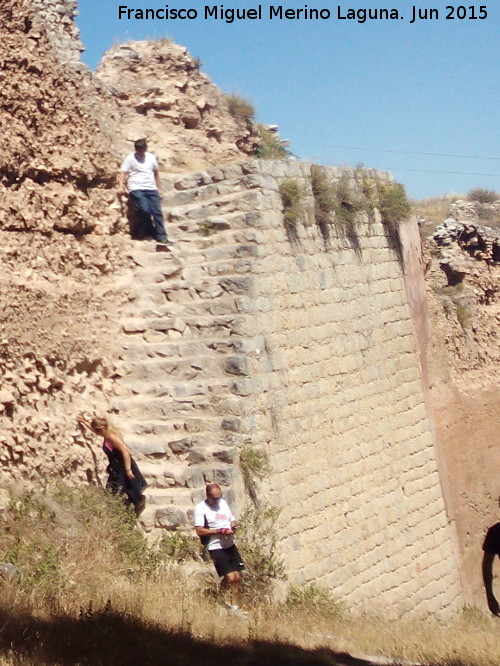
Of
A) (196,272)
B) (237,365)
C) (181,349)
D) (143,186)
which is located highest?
(143,186)

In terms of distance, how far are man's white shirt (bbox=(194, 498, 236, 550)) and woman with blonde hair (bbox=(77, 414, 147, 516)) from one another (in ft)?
2.29

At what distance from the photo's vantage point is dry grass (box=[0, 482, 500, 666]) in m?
5.87

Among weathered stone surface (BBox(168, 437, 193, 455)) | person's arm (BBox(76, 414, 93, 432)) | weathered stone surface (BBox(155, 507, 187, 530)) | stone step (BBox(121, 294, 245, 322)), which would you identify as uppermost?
stone step (BBox(121, 294, 245, 322))

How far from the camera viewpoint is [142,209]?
10.3 meters

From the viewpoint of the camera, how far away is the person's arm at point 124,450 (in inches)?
336

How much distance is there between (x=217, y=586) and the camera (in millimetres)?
8148

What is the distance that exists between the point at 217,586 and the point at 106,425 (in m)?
1.74

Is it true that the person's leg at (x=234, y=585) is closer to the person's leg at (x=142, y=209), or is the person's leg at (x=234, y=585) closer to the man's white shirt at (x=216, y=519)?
the man's white shirt at (x=216, y=519)

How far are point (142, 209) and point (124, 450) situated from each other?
289cm

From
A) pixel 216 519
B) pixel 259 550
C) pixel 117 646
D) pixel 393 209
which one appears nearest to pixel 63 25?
pixel 393 209

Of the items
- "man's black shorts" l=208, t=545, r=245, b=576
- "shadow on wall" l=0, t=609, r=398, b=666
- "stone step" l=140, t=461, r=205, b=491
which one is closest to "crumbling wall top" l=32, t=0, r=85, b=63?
"stone step" l=140, t=461, r=205, b=491

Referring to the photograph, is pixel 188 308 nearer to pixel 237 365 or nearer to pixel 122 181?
Answer: pixel 237 365

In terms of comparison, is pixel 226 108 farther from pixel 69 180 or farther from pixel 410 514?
pixel 410 514

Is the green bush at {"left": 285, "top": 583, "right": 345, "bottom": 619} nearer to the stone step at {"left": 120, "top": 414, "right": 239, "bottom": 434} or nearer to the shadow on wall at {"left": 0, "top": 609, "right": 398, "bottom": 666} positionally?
the stone step at {"left": 120, "top": 414, "right": 239, "bottom": 434}
